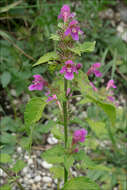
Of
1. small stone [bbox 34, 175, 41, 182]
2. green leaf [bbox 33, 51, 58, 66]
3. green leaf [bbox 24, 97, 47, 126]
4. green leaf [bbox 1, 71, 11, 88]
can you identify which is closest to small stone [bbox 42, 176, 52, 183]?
small stone [bbox 34, 175, 41, 182]

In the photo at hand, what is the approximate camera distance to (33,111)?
0.79 metres

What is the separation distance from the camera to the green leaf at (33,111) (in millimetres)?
769

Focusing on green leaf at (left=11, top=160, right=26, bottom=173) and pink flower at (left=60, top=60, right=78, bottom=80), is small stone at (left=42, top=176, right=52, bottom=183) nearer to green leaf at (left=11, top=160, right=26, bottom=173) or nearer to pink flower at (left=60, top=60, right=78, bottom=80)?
green leaf at (left=11, top=160, right=26, bottom=173)

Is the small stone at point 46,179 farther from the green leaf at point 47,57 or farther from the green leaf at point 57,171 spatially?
the green leaf at point 47,57

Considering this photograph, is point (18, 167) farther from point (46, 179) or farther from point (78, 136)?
point (46, 179)

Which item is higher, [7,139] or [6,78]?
[6,78]

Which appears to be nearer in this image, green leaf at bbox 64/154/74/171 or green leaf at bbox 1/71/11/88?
green leaf at bbox 64/154/74/171

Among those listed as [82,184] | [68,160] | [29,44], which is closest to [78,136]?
[68,160]

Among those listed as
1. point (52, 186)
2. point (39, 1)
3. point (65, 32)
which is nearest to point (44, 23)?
point (39, 1)

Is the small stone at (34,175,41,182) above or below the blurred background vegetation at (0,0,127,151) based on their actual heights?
below

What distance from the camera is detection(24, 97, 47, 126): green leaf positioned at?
769 mm

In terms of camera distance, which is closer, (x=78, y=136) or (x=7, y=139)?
(x=78, y=136)

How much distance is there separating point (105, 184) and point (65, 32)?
40.4 inches

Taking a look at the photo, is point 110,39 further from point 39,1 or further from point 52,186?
point 52,186
